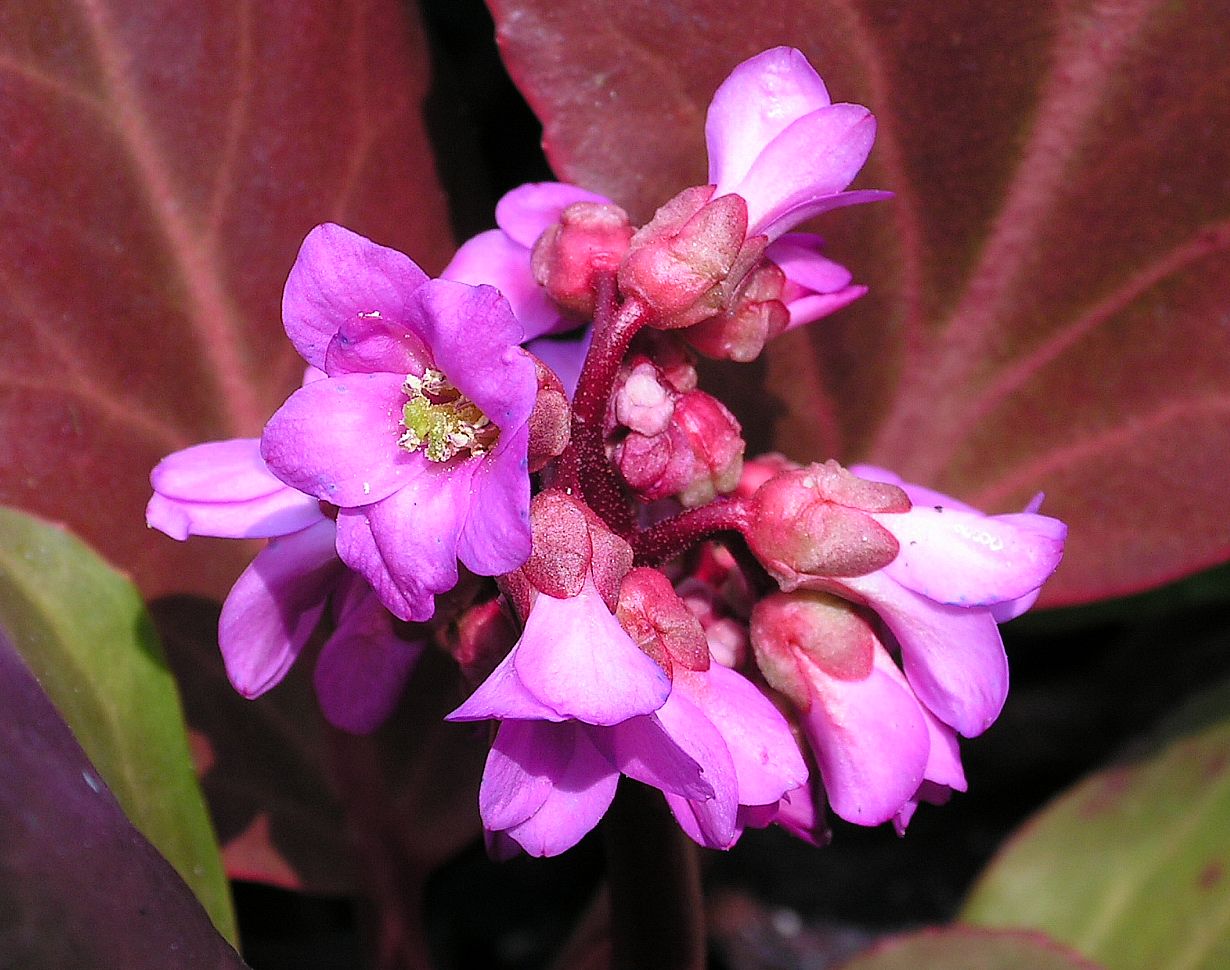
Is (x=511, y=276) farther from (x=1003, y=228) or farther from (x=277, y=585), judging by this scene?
(x=1003, y=228)

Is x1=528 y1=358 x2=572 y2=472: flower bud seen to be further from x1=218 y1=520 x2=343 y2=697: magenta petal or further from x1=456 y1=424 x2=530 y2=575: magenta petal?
x1=218 y1=520 x2=343 y2=697: magenta petal

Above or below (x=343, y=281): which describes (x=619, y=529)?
below

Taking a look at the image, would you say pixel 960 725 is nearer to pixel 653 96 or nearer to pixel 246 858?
pixel 653 96

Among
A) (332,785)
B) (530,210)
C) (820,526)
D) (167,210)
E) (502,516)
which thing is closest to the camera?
(502,516)

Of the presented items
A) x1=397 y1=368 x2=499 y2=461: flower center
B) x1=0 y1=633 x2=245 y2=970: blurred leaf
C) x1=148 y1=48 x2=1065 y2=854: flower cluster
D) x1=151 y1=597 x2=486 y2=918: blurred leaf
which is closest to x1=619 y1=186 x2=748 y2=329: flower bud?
x1=148 y1=48 x2=1065 y2=854: flower cluster

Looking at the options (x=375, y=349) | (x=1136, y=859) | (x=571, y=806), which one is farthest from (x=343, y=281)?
(x=1136, y=859)

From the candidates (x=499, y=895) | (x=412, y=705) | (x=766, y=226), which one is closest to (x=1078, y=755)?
(x=499, y=895)
